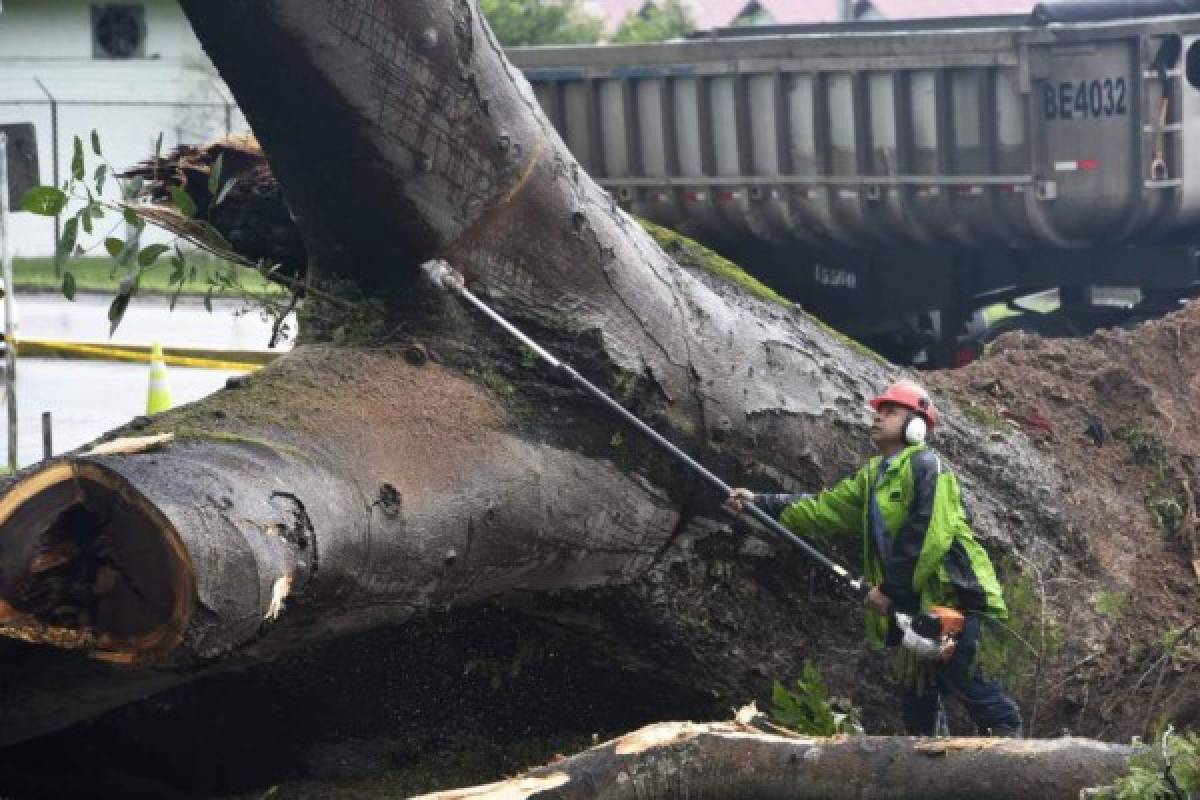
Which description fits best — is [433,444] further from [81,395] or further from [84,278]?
[84,278]

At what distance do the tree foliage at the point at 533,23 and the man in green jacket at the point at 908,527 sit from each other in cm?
2199

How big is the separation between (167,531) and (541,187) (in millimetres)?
1832

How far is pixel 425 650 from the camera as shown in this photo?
245 inches

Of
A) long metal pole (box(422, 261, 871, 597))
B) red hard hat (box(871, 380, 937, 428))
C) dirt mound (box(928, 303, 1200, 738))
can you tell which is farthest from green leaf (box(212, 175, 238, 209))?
dirt mound (box(928, 303, 1200, 738))

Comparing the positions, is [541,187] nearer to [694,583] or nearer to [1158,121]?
[694,583]


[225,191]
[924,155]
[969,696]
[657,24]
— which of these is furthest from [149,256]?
[657,24]

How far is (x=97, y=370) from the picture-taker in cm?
1716

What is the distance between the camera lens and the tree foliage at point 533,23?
28.5 metres

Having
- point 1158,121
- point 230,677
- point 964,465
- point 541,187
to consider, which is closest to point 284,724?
point 230,677

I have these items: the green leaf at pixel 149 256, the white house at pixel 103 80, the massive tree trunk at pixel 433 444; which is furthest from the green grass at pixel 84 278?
the green leaf at pixel 149 256

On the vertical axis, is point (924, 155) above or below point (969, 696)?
above

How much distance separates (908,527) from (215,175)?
2299 millimetres

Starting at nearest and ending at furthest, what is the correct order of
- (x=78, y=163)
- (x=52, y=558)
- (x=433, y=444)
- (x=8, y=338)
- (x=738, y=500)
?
(x=52, y=558)
(x=78, y=163)
(x=433, y=444)
(x=738, y=500)
(x=8, y=338)

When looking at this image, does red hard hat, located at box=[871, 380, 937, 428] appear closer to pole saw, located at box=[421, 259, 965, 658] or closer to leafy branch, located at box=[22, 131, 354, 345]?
pole saw, located at box=[421, 259, 965, 658]
